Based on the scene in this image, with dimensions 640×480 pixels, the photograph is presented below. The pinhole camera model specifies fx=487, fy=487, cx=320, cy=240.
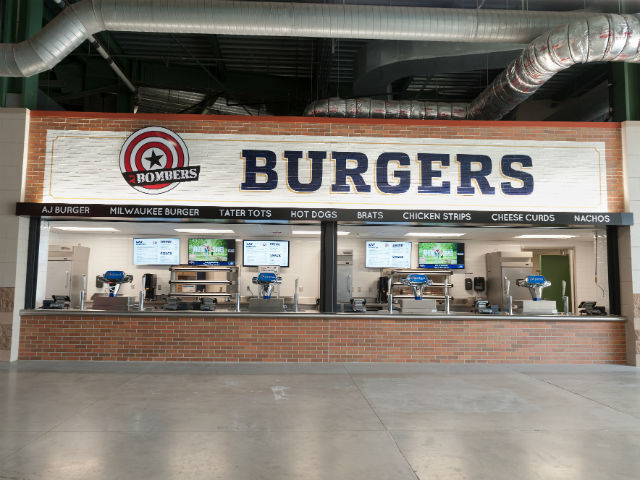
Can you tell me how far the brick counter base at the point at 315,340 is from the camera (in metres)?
7.79

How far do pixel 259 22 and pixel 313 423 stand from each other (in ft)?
17.3

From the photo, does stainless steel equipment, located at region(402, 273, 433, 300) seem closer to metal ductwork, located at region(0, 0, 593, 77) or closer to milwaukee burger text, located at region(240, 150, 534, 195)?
milwaukee burger text, located at region(240, 150, 534, 195)

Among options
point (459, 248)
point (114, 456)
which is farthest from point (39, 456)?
point (459, 248)

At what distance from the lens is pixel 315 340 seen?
7898 mm

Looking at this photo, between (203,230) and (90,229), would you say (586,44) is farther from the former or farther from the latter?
(90,229)

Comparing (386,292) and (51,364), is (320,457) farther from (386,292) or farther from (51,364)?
(386,292)

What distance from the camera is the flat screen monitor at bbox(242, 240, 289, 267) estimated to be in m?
11.1

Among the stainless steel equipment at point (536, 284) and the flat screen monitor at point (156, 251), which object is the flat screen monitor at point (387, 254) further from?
the flat screen monitor at point (156, 251)

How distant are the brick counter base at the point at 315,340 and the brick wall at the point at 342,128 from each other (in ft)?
7.83

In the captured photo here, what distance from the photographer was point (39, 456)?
371 cm

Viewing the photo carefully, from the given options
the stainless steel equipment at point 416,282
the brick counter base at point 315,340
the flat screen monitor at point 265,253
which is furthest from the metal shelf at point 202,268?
the stainless steel equipment at point 416,282

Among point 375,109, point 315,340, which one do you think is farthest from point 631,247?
point 315,340

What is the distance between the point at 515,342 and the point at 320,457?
5.32 meters

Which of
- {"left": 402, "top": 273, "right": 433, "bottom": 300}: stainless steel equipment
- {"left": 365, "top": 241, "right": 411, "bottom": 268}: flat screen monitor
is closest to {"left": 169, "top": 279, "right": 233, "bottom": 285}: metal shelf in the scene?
{"left": 365, "top": 241, "right": 411, "bottom": 268}: flat screen monitor
